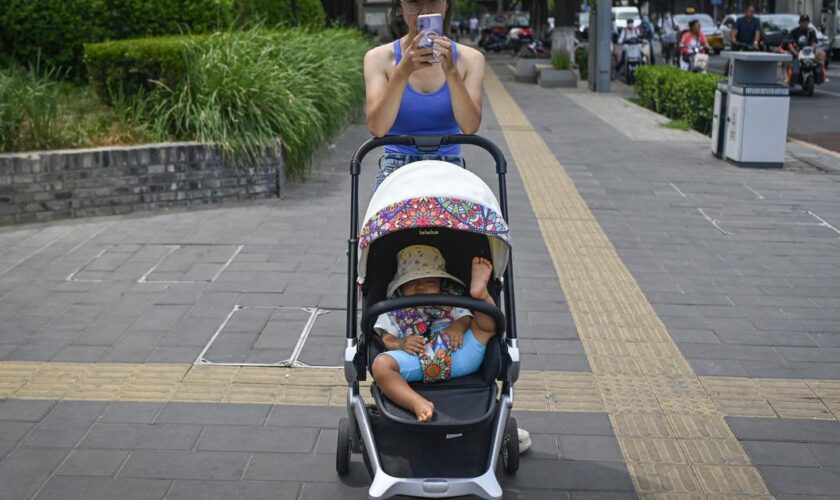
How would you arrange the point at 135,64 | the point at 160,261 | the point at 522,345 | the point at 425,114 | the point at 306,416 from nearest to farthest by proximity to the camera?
the point at 425,114, the point at 306,416, the point at 522,345, the point at 160,261, the point at 135,64

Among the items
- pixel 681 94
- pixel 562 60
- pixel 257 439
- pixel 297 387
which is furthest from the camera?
pixel 562 60

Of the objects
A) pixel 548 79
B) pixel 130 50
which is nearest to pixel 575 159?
pixel 130 50

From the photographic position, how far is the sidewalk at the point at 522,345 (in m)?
4.22

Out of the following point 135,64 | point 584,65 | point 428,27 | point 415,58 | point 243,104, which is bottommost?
point 584,65

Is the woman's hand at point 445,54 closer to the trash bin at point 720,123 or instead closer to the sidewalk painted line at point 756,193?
the sidewalk painted line at point 756,193

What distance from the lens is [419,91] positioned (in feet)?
13.6

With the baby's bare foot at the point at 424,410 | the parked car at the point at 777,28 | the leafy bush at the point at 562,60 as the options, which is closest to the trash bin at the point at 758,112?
the baby's bare foot at the point at 424,410

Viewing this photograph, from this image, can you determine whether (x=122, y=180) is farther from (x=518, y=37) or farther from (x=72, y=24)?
(x=518, y=37)

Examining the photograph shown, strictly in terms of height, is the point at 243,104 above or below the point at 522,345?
above

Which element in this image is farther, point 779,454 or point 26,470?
point 779,454

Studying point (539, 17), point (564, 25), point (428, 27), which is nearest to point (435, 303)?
point (428, 27)

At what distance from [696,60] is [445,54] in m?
19.7

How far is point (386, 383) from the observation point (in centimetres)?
364

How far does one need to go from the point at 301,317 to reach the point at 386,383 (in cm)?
257
